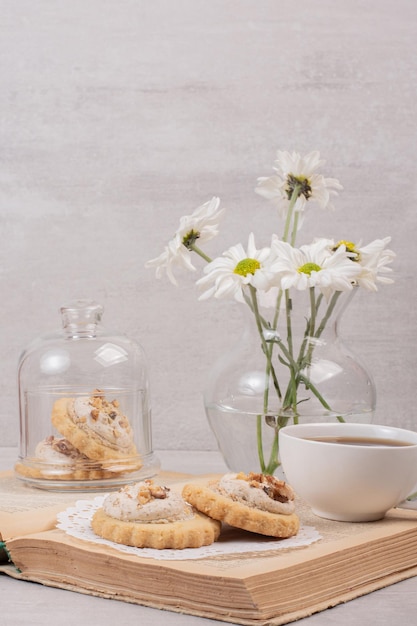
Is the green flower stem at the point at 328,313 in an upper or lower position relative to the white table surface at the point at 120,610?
upper

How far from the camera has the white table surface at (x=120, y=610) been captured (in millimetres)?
777

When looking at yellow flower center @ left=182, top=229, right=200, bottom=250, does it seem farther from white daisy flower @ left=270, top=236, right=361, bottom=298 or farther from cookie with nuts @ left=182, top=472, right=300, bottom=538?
cookie with nuts @ left=182, top=472, right=300, bottom=538

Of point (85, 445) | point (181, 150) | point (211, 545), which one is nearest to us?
point (211, 545)

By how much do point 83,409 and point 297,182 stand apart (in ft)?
1.45

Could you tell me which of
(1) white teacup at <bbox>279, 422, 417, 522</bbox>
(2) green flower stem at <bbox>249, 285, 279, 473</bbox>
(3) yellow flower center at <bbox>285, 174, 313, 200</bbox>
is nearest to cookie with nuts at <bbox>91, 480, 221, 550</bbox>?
(1) white teacup at <bbox>279, 422, 417, 522</bbox>

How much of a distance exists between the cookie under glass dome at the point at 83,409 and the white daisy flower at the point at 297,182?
1.08 ft

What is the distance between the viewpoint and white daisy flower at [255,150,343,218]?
1.27 metres

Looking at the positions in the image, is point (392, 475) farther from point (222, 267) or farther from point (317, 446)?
point (222, 267)

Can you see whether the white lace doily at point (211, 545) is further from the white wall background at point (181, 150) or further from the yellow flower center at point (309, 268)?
the white wall background at point (181, 150)

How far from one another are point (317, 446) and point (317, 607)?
219 mm

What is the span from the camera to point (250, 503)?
0.94m

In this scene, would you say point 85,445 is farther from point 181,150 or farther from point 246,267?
point 181,150

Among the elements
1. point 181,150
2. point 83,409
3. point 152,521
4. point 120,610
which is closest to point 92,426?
point 83,409

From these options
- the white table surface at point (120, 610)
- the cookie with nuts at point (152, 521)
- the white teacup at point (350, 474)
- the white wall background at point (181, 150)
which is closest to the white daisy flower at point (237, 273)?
the white teacup at point (350, 474)
